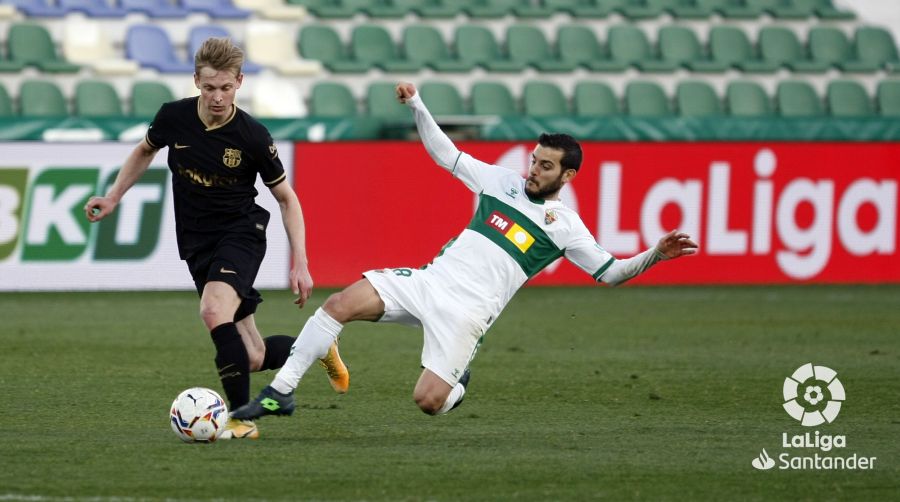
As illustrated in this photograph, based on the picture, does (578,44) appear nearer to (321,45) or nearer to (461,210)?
(321,45)

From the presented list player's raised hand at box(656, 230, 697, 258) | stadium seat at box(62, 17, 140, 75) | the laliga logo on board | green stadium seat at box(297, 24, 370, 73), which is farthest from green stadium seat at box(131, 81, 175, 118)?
player's raised hand at box(656, 230, 697, 258)

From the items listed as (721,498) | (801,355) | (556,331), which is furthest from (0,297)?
(721,498)


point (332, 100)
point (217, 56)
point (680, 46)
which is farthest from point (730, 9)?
point (217, 56)

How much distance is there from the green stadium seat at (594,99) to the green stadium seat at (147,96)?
18.0ft

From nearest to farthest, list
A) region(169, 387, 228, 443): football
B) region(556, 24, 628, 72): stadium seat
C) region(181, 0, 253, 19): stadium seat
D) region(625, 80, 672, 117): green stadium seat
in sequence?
region(169, 387, 228, 443): football < region(181, 0, 253, 19): stadium seat < region(625, 80, 672, 117): green stadium seat < region(556, 24, 628, 72): stadium seat

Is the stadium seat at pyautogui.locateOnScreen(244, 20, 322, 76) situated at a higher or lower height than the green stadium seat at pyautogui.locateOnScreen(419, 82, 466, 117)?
higher

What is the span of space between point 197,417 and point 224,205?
1.14m

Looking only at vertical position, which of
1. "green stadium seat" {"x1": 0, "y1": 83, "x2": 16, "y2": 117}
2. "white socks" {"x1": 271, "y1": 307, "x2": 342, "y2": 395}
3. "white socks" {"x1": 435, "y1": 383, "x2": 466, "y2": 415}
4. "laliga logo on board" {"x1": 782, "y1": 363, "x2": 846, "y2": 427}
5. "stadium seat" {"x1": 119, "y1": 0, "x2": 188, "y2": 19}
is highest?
"stadium seat" {"x1": 119, "y1": 0, "x2": 188, "y2": 19}

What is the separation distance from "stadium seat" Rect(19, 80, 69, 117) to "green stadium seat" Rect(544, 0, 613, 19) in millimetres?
7488

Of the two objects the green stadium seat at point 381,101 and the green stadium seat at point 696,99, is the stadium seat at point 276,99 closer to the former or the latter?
the green stadium seat at point 381,101

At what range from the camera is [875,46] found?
22.5 metres

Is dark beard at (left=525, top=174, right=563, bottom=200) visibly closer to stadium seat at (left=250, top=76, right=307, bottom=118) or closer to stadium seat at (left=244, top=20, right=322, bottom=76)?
stadium seat at (left=250, top=76, right=307, bottom=118)

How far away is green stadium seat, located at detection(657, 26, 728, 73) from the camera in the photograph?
69.9 ft

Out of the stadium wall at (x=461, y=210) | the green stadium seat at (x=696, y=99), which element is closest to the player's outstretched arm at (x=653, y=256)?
the stadium wall at (x=461, y=210)
